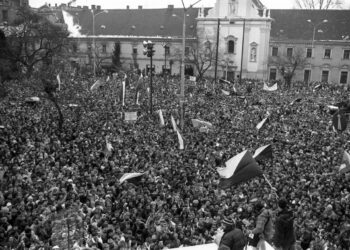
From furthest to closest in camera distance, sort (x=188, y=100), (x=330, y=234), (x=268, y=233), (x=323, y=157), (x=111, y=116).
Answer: (x=188, y=100), (x=111, y=116), (x=323, y=157), (x=330, y=234), (x=268, y=233)

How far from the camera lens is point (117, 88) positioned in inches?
1501

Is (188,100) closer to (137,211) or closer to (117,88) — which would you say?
(117,88)

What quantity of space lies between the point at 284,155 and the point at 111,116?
11142 millimetres

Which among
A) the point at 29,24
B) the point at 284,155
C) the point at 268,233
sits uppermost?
the point at 29,24

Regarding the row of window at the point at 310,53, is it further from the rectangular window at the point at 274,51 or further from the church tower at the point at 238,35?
the church tower at the point at 238,35

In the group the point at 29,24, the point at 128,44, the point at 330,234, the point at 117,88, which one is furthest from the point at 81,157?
the point at 128,44

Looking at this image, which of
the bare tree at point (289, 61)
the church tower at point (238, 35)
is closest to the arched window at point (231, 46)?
the church tower at point (238, 35)

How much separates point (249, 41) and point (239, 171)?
49.2m

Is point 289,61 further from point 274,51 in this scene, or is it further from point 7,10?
point 7,10

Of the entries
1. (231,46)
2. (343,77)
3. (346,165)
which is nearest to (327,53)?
(343,77)

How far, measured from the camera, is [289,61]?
58.1m

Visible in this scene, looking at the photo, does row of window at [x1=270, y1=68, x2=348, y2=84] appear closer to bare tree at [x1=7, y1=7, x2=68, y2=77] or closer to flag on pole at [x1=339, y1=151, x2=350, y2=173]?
bare tree at [x1=7, y1=7, x2=68, y2=77]

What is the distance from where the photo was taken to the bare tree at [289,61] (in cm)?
Answer: 5743

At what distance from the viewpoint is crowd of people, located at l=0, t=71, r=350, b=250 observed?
10992 mm
